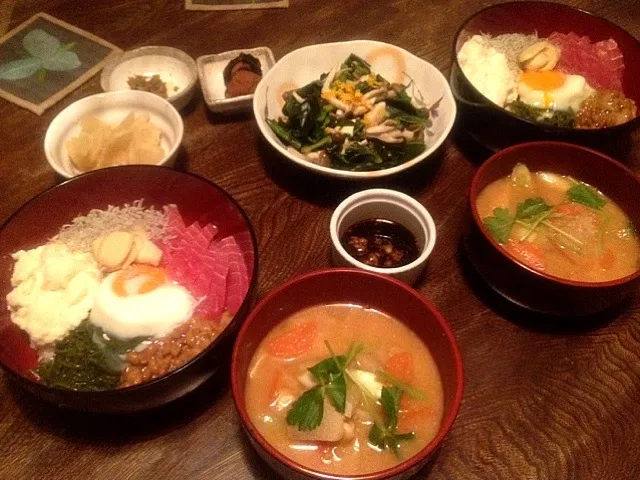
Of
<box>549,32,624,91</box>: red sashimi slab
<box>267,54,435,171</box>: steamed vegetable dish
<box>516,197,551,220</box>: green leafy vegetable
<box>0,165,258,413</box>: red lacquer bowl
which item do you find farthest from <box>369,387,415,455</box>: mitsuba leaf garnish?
<box>549,32,624,91</box>: red sashimi slab

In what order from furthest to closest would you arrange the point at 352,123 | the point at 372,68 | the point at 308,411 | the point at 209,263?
the point at 372,68 → the point at 352,123 → the point at 209,263 → the point at 308,411

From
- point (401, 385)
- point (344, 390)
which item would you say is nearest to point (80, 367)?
point (344, 390)

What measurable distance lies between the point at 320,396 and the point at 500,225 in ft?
2.39

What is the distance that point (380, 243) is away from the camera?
1.66 meters

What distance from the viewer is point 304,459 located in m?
1.21

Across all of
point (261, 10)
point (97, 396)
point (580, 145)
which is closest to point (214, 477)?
point (97, 396)

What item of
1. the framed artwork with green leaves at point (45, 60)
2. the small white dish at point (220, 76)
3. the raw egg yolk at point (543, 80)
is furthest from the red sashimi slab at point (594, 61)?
the framed artwork with green leaves at point (45, 60)

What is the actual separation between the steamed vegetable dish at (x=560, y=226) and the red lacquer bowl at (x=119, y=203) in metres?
0.72

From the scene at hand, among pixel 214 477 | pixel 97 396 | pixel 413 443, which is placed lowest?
pixel 214 477

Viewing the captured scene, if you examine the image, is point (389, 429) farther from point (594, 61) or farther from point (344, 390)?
point (594, 61)

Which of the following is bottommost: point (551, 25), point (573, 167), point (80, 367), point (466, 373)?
point (466, 373)

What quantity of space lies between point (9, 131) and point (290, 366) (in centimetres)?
133

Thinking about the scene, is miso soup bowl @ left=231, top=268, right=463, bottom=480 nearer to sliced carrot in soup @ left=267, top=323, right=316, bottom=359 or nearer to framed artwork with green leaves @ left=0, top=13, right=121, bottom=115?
sliced carrot in soup @ left=267, top=323, right=316, bottom=359

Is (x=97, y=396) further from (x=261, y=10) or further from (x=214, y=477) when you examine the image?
(x=261, y=10)
